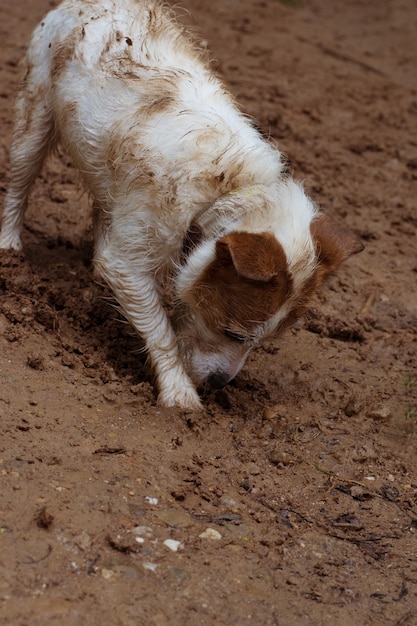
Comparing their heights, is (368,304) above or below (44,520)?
below

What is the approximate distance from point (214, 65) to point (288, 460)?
6.38 meters

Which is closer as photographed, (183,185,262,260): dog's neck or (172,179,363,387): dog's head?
(172,179,363,387): dog's head

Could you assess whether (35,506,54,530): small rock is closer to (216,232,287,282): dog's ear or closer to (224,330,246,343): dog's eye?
(216,232,287,282): dog's ear

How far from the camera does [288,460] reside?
4883 millimetres

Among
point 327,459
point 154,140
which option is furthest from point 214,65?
point 327,459

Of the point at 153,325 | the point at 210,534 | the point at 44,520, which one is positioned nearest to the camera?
the point at 44,520

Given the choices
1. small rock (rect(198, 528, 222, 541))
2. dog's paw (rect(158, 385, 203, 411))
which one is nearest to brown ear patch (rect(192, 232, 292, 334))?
dog's paw (rect(158, 385, 203, 411))

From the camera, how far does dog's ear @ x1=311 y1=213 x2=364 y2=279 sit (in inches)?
196

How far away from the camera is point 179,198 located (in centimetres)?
479

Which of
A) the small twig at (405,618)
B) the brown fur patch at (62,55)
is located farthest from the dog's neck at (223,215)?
the small twig at (405,618)

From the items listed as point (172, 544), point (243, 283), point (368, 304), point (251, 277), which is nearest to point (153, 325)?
point (243, 283)

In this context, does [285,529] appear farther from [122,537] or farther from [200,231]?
[200,231]

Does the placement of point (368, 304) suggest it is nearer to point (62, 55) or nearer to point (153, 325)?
point (153, 325)

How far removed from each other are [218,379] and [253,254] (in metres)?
1.11
